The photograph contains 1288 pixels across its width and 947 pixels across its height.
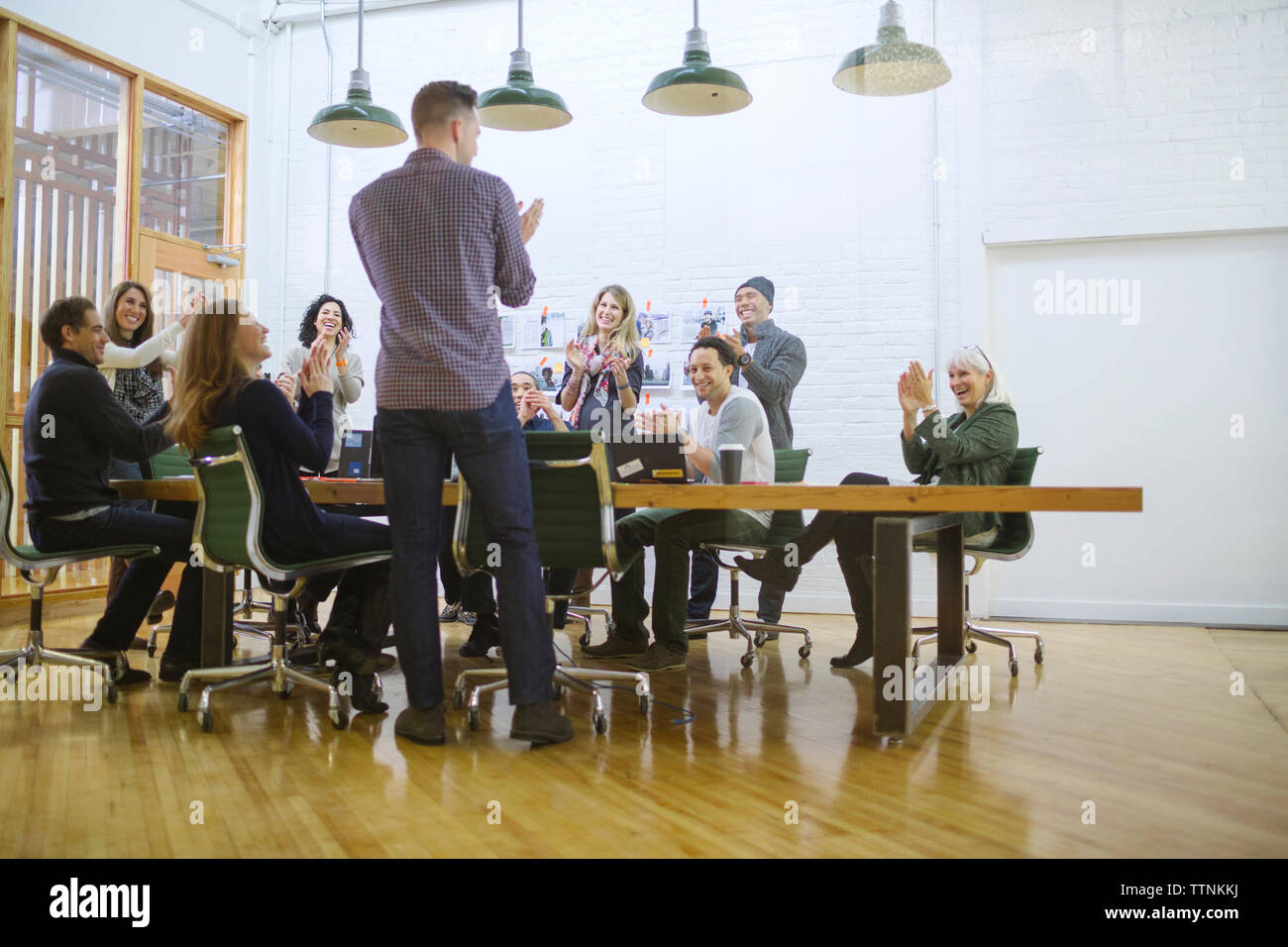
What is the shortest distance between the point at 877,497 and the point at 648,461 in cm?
86

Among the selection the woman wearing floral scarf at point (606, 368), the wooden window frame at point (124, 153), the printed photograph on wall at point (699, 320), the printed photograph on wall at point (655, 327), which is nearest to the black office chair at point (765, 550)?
the woman wearing floral scarf at point (606, 368)

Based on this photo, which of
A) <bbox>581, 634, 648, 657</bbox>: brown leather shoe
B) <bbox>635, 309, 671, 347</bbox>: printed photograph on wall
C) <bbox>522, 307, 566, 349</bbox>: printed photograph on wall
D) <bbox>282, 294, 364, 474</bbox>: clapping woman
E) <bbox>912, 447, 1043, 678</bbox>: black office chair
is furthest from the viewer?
<bbox>522, 307, 566, 349</bbox>: printed photograph on wall

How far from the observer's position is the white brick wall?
5414 millimetres

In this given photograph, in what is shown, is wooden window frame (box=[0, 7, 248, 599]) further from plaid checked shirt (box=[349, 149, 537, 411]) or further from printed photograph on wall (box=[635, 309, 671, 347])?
plaid checked shirt (box=[349, 149, 537, 411])

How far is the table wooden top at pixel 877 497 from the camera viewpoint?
8.11 feet

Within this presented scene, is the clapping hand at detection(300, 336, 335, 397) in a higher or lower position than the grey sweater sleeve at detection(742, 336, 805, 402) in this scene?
lower

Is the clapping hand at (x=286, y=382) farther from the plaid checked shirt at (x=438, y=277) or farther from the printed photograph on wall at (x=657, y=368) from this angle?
the printed photograph on wall at (x=657, y=368)

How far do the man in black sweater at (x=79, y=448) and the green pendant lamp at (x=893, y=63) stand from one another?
303 cm

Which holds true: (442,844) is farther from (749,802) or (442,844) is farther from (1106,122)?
(1106,122)

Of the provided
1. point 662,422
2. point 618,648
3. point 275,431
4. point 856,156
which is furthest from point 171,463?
point 856,156

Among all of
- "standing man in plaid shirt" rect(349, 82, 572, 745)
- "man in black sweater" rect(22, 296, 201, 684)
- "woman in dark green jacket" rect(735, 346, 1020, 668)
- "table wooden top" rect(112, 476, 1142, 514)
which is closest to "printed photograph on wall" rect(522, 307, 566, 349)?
"woman in dark green jacket" rect(735, 346, 1020, 668)

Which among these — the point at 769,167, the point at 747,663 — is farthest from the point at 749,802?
the point at 769,167

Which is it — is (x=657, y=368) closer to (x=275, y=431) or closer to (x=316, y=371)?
(x=316, y=371)

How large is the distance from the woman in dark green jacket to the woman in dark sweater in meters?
1.62
